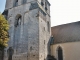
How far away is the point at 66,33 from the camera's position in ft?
71.2

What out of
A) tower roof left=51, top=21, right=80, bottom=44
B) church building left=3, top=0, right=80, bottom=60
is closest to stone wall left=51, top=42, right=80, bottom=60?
church building left=3, top=0, right=80, bottom=60

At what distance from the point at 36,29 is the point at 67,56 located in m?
5.60

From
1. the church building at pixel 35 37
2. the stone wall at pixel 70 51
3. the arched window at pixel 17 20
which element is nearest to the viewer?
the church building at pixel 35 37

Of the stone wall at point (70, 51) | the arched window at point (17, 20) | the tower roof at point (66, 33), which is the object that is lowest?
the stone wall at point (70, 51)

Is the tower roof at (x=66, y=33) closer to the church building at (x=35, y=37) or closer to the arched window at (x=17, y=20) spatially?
the church building at (x=35, y=37)

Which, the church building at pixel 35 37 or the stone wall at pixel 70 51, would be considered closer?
the church building at pixel 35 37

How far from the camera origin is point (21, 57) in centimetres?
1855

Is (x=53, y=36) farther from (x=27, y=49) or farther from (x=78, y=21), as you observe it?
(x=27, y=49)

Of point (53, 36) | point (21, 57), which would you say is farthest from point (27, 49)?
point (53, 36)

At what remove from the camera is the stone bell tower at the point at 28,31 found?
59.7 feet

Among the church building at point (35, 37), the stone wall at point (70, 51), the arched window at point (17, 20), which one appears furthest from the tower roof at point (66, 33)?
the arched window at point (17, 20)

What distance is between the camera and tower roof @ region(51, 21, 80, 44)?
20181 mm

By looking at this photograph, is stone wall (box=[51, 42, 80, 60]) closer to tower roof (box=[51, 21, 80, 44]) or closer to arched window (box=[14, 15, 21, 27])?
tower roof (box=[51, 21, 80, 44])

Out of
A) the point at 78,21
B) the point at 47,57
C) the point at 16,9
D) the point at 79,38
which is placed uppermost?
the point at 16,9
